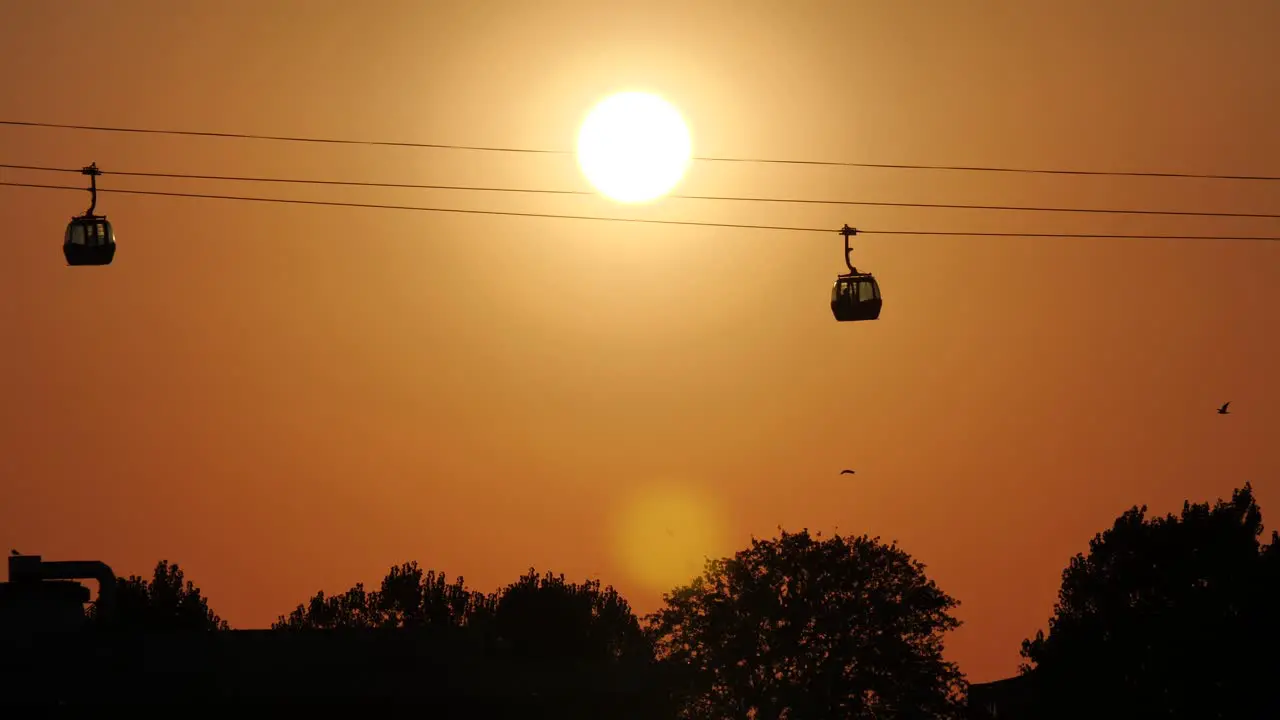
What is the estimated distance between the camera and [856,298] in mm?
40531

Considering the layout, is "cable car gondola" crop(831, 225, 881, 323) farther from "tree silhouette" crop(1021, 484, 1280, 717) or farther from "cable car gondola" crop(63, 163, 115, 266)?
"tree silhouette" crop(1021, 484, 1280, 717)

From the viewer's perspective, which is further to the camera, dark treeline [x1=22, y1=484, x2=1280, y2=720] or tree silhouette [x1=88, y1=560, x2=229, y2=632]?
tree silhouette [x1=88, y1=560, x2=229, y2=632]

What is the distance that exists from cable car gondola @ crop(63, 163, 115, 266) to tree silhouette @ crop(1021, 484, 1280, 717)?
56.2m

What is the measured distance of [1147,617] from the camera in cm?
8338

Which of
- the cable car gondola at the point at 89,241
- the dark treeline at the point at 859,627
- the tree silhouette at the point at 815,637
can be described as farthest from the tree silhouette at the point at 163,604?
the cable car gondola at the point at 89,241

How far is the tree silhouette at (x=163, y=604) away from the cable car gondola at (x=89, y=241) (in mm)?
100106

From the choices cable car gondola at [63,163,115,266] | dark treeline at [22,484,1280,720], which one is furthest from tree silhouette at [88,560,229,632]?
cable car gondola at [63,163,115,266]

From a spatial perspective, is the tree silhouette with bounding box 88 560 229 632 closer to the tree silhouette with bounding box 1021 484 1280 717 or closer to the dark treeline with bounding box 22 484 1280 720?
the dark treeline with bounding box 22 484 1280 720

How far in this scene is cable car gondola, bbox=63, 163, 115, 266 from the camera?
38.5 metres

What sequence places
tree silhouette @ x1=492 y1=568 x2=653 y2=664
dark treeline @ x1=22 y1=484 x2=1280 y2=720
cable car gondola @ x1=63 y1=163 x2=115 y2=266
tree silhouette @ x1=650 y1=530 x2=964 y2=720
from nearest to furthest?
cable car gondola @ x1=63 y1=163 x2=115 y2=266 → dark treeline @ x1=22 y1=484 x2=1280 y2=720 → tree silhouette @ x1=650 y1=530 x2=964 y2=720 → tree silhouette @ x1=492 y1=568 x2=653 y2=664

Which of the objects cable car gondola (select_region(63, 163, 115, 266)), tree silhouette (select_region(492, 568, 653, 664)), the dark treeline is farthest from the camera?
tree silhouette (select_region(492, 568, 653, 664))

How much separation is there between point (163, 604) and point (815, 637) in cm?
5876

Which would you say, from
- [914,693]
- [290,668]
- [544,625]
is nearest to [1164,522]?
[914,693]

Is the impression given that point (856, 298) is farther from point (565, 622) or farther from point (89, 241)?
point (565, 622)
